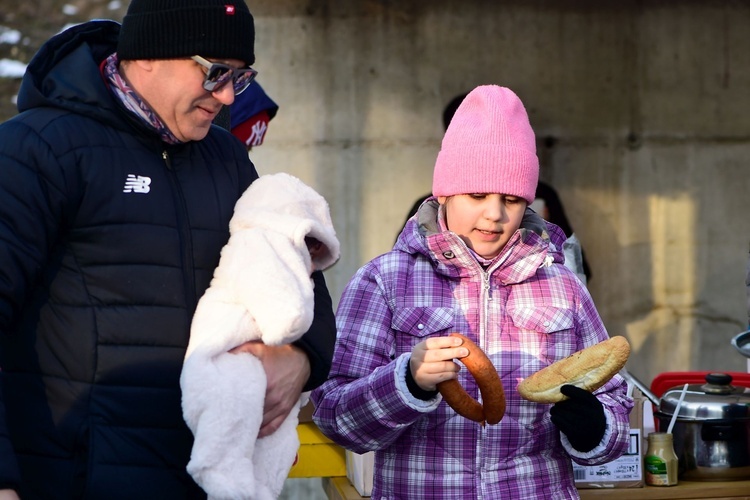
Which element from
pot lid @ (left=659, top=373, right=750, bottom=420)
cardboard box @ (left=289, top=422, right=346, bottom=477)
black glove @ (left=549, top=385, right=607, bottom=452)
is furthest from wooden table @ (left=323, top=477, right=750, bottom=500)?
black glove @ (left=549, top=385, right=607, bottom=452)

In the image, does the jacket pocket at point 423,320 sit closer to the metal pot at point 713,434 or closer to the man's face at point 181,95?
the man's face at point 181,95

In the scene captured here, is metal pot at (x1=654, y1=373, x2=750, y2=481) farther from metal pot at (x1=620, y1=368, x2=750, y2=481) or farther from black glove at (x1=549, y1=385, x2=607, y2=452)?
black glove at (x1=549, y1=385, x2=607, y2=452)

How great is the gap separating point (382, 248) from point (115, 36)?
3.99 m

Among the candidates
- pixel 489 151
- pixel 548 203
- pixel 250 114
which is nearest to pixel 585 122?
pixel 548 203

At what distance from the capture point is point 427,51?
6035 millimetres

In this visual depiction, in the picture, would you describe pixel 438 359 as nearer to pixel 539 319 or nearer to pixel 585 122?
pixel 539 319

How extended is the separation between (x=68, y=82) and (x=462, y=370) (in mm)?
1146

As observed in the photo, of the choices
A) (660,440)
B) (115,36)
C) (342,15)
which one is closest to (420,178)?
(342,15)

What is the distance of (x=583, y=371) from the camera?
2459 mm

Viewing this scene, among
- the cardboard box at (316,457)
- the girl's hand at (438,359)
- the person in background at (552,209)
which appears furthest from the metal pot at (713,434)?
the person in background at (552,209)

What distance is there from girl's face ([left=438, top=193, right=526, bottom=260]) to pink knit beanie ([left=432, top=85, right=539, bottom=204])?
0.03 metres

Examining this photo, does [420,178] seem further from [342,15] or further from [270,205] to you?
[270,205]

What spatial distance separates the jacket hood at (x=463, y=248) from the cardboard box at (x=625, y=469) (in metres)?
1.27

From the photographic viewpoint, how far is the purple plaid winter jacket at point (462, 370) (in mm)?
2512
